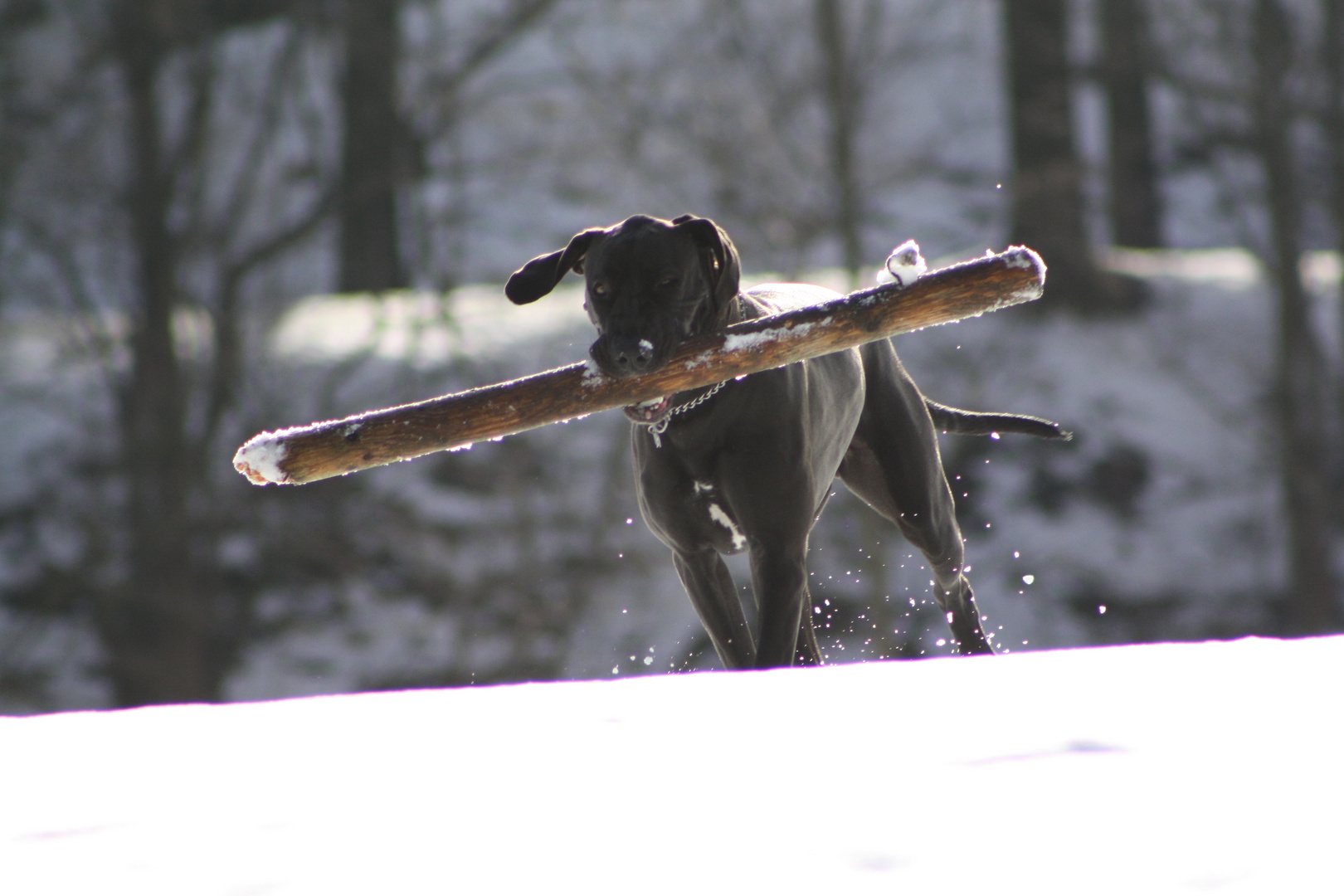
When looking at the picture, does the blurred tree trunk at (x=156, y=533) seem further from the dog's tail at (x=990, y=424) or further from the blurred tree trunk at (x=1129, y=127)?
the blurred tree trunk at (x=1129, y=127)

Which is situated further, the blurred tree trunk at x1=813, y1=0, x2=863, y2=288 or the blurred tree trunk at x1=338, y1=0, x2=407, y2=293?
the blurred tree trunk at x1=338, y1=0, x2=407, y2=293

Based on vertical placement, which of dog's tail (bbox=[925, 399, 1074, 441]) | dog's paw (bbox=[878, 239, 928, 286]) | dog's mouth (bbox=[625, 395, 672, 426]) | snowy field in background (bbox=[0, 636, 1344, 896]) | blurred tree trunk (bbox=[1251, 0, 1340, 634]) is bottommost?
blurred tree trunk (bbox=[1251, 0, 1340, 634])

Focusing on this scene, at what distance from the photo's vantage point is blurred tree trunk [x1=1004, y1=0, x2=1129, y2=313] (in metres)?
12.7

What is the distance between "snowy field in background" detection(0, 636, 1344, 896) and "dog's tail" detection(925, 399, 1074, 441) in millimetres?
2010

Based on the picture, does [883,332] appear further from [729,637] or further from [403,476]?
[403,476]

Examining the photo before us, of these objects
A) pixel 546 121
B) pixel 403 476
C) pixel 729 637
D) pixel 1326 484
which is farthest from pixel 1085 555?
pixel 729 637

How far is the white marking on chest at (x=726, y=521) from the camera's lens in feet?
10.9

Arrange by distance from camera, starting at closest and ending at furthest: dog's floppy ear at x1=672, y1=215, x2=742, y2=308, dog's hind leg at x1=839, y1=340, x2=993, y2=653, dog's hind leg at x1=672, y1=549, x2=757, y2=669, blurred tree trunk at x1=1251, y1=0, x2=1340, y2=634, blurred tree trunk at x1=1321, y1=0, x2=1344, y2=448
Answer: dog's floppy ear at x1=672, y1=215, x2=742, y2=308 → dog's hind leg at x1=672, y1=549, x2=757, y2=669 → dog's hind leg at x1=839, y1=340, x2=993, y2=653 → blurred tree trunk at x1=1251, y1=0, x2=1340, y2=634 → blurred tree trunk at x1=1321, y1=0, x2=1344, y2=448

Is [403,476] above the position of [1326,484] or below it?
above

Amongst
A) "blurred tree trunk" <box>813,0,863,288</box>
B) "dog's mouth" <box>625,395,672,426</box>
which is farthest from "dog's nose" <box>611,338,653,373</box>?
"blurred tree trunk" <box>813,0,863,288</box>

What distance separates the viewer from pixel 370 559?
10.6 metres

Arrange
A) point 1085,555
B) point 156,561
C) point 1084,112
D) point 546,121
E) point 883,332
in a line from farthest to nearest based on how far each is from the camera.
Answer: point 1084,112 < point 546,121 < point 1085,555 < point 156,561 < point 883,332

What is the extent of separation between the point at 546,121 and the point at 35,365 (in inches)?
212

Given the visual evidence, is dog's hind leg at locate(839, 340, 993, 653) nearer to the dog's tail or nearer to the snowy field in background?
the dog's tail
